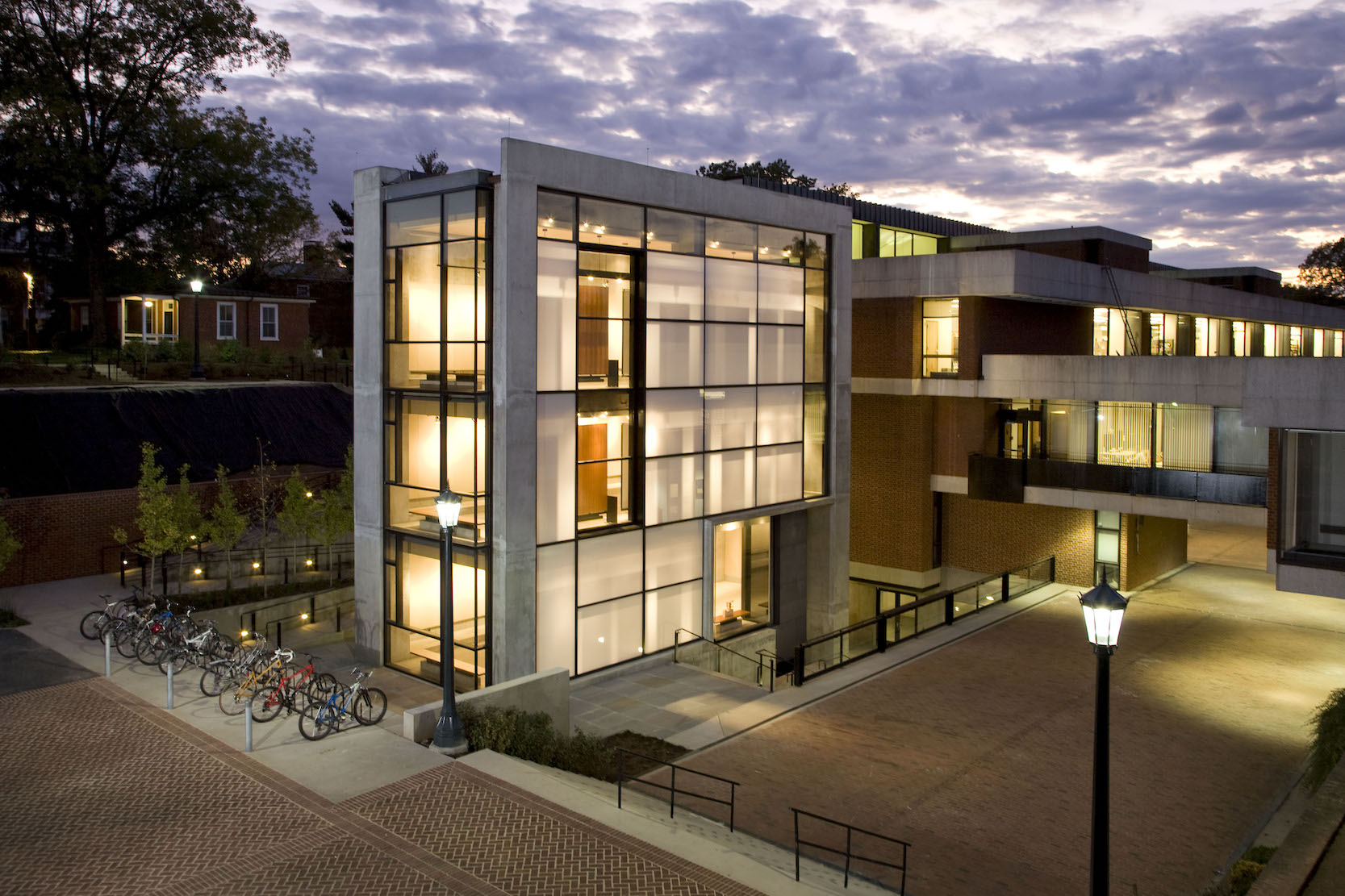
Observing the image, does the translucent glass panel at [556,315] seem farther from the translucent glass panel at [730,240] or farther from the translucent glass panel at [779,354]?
the translucent glass panel at [779,354]

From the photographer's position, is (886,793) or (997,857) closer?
(997,857)

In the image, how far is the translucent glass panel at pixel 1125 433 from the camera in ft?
90.4

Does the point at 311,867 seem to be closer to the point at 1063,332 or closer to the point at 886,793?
the point at 886,793

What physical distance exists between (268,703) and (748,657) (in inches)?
500

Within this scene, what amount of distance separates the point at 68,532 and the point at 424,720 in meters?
16.9

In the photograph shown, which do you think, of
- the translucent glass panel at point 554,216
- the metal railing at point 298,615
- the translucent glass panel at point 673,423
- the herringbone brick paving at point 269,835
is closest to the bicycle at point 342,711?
the herringbone brick paving at point 269,835

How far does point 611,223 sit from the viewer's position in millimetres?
20766

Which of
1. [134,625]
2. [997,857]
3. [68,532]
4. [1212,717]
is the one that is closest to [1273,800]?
[1212,717]

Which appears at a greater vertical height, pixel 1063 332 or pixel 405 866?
pixel 1063 332

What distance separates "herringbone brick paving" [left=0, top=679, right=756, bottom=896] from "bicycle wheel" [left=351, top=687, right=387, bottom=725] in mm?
1943

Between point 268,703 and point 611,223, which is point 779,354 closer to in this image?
point 611,223

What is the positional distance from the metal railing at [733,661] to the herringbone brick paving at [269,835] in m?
9.84

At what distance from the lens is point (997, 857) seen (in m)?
13.8

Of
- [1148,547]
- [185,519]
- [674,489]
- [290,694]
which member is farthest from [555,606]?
[1148,547]
